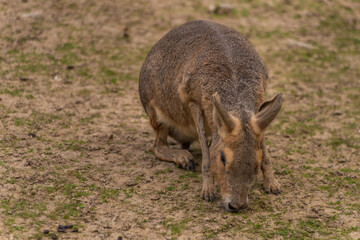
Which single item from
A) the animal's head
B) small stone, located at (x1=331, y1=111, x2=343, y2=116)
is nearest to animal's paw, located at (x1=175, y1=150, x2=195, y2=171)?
the animal's head

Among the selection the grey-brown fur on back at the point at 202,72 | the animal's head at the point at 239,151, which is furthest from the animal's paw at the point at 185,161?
the animal's head at the point at 239,151

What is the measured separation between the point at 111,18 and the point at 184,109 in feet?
14.8

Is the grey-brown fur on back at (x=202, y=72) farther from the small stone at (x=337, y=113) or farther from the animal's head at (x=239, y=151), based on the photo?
the small stone at (x=337, y=113)

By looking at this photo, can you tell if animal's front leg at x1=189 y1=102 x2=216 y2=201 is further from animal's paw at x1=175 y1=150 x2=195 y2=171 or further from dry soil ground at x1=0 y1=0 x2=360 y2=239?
animal's paw at x1=175 y1=150 x2=195 y2=171

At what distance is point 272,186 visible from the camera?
191 inches

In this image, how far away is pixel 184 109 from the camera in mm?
5160

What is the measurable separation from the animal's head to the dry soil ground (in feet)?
1.04

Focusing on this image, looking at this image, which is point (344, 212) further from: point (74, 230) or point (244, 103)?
point (74, 230)

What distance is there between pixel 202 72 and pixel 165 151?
1162 mm

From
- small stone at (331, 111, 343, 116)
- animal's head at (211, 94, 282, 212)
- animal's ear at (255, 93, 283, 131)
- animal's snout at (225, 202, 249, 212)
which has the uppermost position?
animal's ear at (255, 93, 283, 131)

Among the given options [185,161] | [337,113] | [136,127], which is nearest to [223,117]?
[185,161]

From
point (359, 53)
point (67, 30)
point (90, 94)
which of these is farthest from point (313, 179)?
point (67, 30)

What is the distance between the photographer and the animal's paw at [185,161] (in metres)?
5.30

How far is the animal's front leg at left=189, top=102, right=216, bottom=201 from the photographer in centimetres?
462
